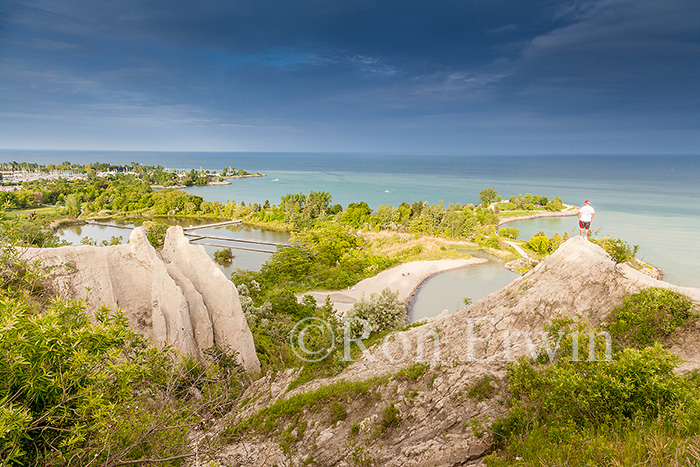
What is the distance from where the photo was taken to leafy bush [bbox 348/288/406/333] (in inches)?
561

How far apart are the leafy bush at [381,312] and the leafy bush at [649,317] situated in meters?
7.96

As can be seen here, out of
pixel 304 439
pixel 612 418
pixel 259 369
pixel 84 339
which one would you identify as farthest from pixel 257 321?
pixel 612 418

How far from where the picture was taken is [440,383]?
7457 millimetres

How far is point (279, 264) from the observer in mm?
32906

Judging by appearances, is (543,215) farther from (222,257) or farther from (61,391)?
(61,391)

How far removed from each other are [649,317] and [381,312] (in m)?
8.97

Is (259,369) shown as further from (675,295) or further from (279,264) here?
(279,264)

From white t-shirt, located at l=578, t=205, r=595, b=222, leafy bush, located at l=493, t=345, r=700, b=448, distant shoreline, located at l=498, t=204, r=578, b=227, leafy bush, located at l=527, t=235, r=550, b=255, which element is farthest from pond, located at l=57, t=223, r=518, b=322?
distant shoreline, located at l=498, t=204, r=578, b=227

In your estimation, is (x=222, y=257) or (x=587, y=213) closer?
(x=587, y=213)

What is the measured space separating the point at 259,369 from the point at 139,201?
7765 cm

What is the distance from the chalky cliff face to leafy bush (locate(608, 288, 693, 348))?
1038 cm

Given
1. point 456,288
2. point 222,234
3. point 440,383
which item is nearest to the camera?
point 440,383

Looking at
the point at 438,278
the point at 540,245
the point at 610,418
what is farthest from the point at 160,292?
the point at 540,245

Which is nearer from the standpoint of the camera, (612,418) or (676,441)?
(676,441)
